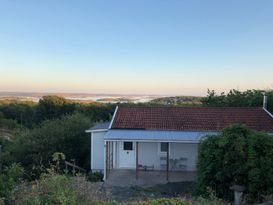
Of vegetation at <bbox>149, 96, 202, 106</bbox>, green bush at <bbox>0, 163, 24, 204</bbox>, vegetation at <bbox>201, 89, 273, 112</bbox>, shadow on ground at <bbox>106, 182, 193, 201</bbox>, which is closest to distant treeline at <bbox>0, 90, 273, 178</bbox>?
vegetation at <bbox>201, 89, 273, 112</bbox>

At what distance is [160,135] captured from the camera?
15734 mm

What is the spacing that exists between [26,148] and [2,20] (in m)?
8.64

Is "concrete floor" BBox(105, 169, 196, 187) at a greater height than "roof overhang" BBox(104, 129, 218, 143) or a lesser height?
lesser

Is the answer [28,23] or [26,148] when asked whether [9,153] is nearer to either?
[26,148]

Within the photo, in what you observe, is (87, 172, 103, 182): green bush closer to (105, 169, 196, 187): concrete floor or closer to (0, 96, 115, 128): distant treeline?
(105, 169, 196, 187): concrete floor

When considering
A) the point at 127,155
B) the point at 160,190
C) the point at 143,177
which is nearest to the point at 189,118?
the point at 127,155

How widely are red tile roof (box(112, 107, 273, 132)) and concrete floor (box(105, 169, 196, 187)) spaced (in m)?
2.60

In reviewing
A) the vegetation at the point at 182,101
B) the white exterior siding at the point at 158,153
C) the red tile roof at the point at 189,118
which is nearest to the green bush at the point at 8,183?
the red tile roof at the point at 189,118

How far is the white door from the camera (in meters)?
17.6

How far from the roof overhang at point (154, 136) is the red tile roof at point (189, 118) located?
2.17 feet

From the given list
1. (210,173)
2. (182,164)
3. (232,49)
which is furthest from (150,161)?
(232,49)

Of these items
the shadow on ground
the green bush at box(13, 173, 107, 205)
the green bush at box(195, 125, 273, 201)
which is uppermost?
the green bush at box(13, 173, 107, 205)

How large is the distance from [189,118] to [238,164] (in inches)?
326

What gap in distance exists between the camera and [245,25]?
18547mm
